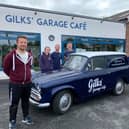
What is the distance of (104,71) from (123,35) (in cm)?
1122

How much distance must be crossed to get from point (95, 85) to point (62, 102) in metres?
1.28

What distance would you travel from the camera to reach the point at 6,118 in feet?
16.2

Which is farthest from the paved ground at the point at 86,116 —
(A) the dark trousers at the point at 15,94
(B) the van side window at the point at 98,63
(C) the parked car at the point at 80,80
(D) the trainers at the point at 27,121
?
(B) the van side window at the point at 98,63

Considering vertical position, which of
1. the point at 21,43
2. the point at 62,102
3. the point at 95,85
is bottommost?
the point at 62,102

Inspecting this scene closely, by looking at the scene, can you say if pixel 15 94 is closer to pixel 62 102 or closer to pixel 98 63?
pixel 62 102

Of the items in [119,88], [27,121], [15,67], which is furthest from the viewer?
[119,88]

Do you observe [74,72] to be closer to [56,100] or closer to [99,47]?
[56,100]

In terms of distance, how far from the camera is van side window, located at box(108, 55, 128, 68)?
6.65 m

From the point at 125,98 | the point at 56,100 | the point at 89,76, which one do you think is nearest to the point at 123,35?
the point at 125,98

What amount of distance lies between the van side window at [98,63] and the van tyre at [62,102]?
1.28 m

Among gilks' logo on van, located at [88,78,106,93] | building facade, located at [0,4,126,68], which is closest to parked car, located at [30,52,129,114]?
gilks' logo on van, located at [88,78,106,93]

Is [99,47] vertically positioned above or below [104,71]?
above

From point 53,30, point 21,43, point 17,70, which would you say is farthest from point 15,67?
point 53,30

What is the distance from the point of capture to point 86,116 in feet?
16.7
